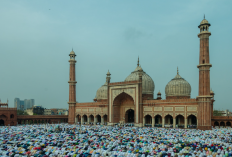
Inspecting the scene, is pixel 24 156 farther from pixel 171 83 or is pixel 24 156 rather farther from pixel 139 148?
pixel 171 83

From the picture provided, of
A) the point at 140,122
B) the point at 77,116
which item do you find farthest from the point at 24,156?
the point at 77,116

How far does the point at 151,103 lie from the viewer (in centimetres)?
3002

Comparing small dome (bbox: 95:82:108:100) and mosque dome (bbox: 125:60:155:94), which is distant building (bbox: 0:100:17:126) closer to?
small dome (bbox: 95:82:108:100)

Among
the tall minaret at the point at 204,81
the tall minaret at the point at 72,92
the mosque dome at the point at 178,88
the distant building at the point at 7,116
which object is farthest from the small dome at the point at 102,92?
the tall minaret at the point at 204,81

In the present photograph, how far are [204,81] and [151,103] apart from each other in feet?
24.5

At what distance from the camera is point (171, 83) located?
33.1 meters

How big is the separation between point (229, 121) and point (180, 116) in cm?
638

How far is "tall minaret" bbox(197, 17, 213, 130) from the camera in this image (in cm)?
2507

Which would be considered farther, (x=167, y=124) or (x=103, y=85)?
(x=103, y=85)

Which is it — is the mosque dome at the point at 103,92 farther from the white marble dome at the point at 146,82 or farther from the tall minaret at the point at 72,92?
the white marble dome at the point at 146,82

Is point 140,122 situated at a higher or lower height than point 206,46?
lower

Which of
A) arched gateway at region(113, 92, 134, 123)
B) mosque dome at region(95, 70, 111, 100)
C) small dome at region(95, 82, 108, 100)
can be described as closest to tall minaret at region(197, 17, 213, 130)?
arched gateway at region(113, 92, 134, 123)

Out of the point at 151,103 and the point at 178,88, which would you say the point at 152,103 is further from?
the point at 178,88

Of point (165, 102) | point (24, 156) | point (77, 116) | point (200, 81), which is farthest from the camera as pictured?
point (77, 116)
